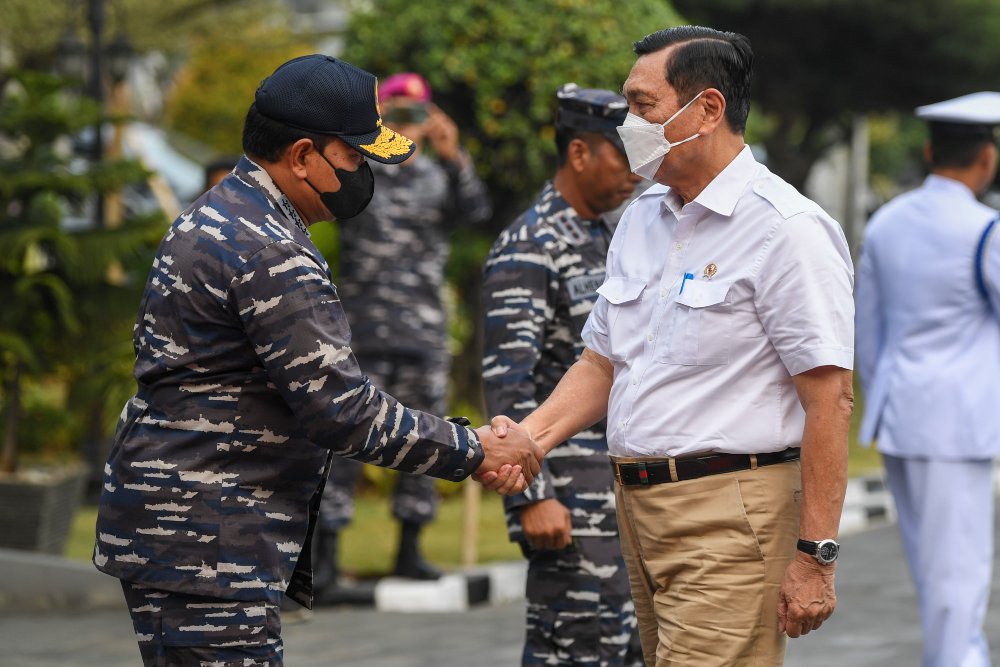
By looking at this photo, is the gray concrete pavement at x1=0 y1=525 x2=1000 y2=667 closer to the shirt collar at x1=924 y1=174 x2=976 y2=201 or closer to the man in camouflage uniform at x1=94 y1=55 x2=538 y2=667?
the shirt collar at x1=924 y1=174 x2=976 y2=201

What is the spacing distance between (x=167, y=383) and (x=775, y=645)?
147cm

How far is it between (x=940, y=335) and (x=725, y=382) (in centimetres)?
226

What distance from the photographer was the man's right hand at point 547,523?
4.59 meters

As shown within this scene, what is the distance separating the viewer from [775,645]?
3.52 m

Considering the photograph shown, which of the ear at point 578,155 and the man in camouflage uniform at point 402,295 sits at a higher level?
the ear at point 578,155

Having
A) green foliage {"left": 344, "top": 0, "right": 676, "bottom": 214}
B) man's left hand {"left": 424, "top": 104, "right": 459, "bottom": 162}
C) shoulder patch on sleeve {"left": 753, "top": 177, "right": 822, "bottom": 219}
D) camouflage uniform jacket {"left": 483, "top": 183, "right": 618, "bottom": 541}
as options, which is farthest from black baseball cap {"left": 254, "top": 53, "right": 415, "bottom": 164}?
green foliage {"left": 344, "top": 0, "right": 676, "bottom": 214}

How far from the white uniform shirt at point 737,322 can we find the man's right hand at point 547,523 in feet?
3.13

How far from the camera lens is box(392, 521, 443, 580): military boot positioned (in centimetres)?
785

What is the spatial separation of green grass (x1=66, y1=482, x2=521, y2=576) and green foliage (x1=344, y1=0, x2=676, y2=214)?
2.33m

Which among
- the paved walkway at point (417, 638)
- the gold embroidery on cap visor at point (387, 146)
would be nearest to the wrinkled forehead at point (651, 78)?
the gold embroidery on cap visor at point (387, 146)

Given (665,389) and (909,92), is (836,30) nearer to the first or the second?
(909,92)

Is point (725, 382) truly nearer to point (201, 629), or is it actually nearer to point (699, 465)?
point (699, 465)

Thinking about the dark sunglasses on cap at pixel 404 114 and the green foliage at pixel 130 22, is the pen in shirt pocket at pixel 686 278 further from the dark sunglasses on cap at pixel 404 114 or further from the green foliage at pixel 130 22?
the green foliage at pixel 130 22

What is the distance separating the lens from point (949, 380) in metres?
5.50
